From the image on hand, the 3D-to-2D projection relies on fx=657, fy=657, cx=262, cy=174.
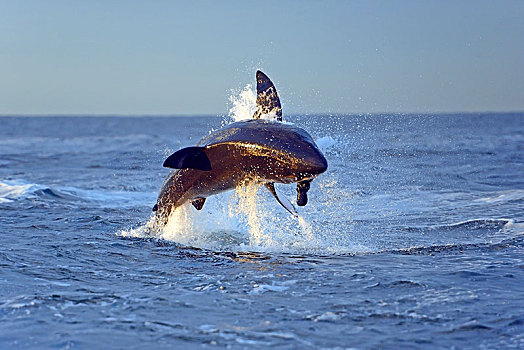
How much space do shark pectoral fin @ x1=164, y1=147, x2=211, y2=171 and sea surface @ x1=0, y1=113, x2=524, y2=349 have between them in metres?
1.04

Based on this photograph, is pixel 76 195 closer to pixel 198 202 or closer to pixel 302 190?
pixel 198 202

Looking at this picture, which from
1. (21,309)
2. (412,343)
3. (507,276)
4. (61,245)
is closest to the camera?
(412,343)

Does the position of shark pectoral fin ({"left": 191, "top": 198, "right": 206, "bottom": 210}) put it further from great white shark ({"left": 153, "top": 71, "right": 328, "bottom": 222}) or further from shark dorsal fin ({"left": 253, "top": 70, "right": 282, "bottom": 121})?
shark dorsal fin ({"left": 253, "top": 70, "right": 282, "bottom": 121})

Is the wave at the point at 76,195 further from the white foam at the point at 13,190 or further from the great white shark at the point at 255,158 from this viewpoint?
the great white shark at the point at 255,158

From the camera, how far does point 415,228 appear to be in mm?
11953

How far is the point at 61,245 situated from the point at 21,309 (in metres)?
3.52

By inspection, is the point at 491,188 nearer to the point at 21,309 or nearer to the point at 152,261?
the point at 152,261

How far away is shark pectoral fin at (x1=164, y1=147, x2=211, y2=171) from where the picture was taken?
9016 mm

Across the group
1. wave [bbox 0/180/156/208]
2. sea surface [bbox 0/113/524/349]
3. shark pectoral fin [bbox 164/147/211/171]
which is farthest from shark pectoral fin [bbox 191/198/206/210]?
wave [bbox 0/180/156/208]

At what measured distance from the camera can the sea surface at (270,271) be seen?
6.34m

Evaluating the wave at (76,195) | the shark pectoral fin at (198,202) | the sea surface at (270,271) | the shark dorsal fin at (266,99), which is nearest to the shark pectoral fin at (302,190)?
the sea surface at (270,271)

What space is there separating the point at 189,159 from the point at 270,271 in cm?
196

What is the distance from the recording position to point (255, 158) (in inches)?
361

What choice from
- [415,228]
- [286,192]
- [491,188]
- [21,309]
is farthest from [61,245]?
[491,188]
